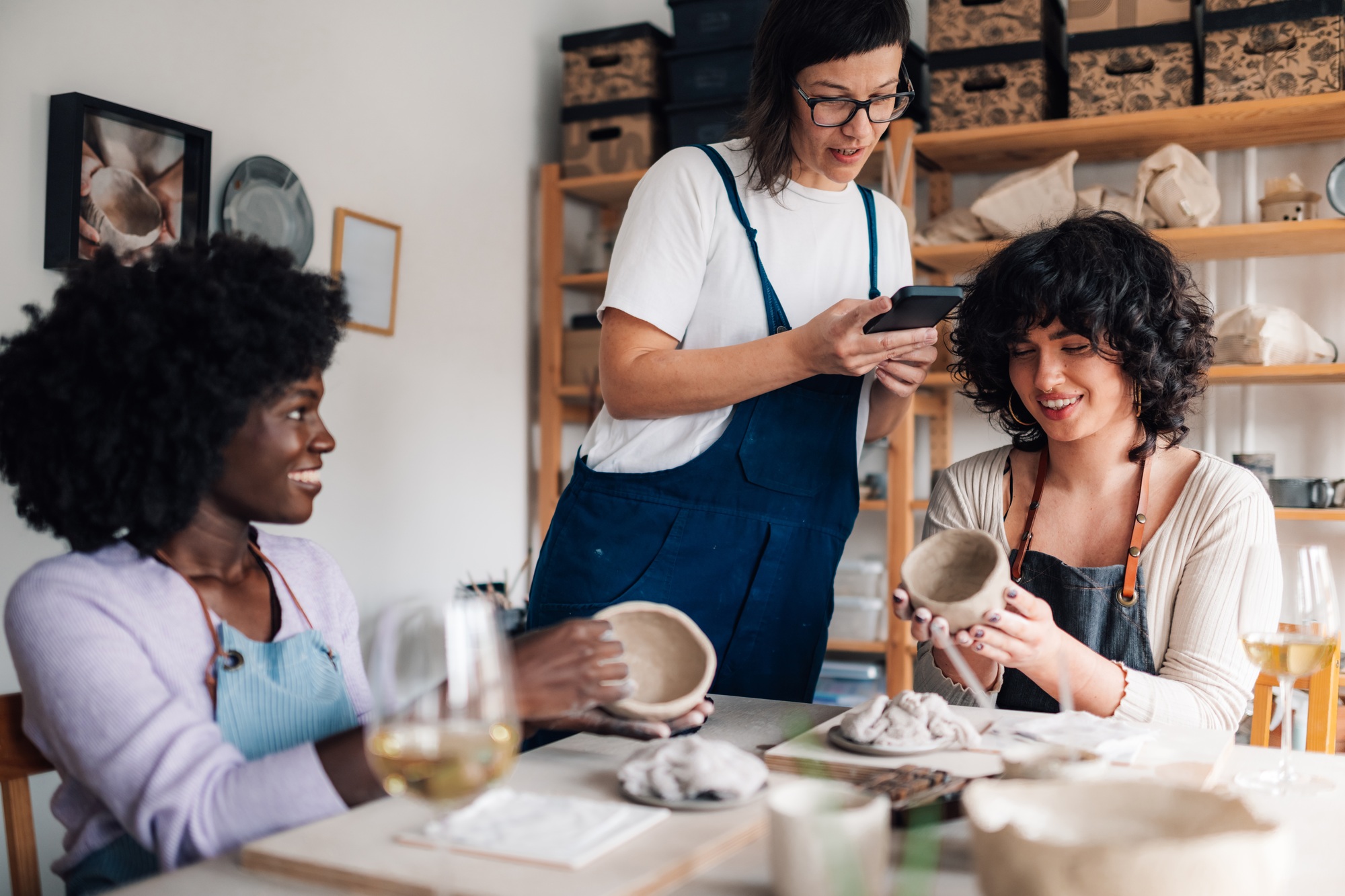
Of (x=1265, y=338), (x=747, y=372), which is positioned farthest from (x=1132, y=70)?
(x=747, y=372)

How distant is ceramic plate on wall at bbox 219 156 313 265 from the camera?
2.50 metres

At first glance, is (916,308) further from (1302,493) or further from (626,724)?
(1302,493)

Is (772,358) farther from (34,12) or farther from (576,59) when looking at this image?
(576,59)

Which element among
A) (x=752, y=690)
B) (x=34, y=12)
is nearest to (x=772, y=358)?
(x=752, y=690)

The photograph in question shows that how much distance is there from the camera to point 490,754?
0.72 m

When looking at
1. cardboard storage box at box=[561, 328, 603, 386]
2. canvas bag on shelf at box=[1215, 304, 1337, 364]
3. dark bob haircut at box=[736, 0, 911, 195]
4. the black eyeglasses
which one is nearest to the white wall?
cardboard storage box at box=[561, 328, 603, 386]

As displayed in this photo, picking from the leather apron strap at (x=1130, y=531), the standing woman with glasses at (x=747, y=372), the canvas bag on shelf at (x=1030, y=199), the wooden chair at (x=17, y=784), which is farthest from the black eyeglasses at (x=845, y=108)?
the canvas bag on shelf at (x=1030, y=199)

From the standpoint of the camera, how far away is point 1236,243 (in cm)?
280

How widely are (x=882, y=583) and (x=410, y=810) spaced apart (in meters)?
2.43

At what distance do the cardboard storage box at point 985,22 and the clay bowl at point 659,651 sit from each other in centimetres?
233

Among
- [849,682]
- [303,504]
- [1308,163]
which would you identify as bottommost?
[849,682]

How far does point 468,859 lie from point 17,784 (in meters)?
Answer: 0.59

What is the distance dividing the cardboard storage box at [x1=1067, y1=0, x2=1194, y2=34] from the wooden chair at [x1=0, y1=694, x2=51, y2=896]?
2.79 m

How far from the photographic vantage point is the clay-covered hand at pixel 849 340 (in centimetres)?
148
